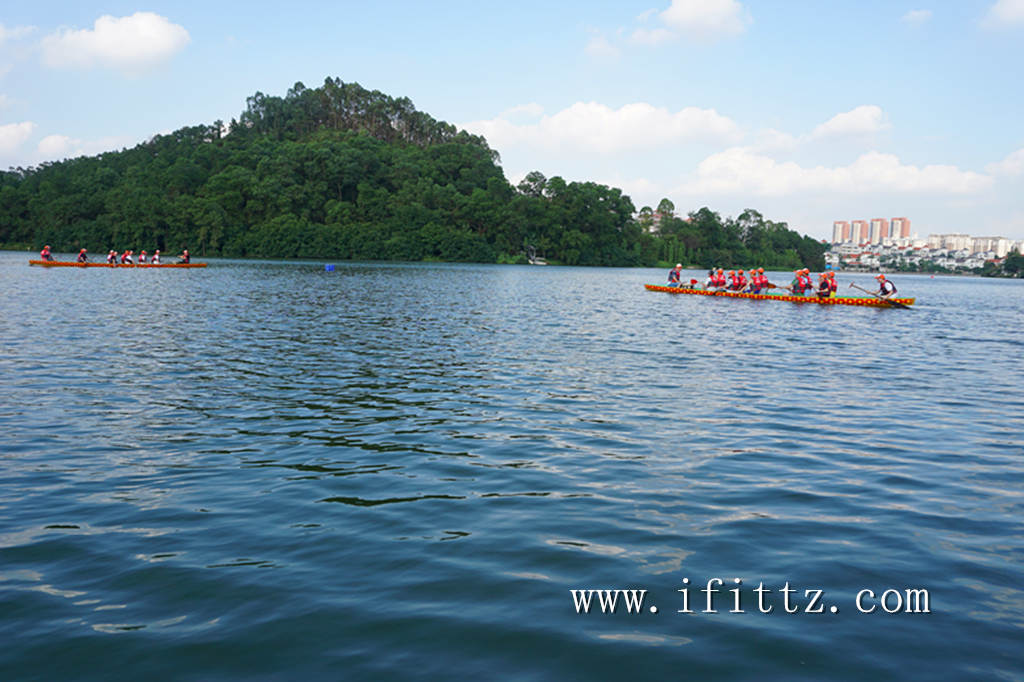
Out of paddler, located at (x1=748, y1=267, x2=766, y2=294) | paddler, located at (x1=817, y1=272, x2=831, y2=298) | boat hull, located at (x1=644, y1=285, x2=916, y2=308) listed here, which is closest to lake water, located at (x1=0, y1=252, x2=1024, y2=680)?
paddler, located at (x1=817, y1=272, x2=831, y2=298)

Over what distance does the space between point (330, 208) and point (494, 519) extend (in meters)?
144

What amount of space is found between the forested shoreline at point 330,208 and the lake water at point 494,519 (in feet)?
400

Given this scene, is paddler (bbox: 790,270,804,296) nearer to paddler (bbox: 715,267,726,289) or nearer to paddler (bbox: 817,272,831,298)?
paddler (bbox: 817,272,831,298)

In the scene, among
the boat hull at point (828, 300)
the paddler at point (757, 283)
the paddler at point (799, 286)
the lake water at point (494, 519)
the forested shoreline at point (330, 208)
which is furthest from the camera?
the forested shoreline at point (330, 208)

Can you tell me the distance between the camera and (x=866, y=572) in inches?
257

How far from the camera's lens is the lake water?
512cm

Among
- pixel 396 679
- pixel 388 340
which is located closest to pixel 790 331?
pixel 388 340

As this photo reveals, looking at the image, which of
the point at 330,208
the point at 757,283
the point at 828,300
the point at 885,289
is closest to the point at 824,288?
the point at 828,300

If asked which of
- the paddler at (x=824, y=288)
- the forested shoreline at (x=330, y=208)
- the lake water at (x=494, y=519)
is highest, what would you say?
the forested shoreline at (x=330, y=208)

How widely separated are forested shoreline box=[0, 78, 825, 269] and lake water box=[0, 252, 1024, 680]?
400ft

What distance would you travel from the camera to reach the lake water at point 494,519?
512 cm

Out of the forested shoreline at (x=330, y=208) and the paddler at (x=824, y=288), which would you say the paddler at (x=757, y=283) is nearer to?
the paddler at (x=824, y=288)

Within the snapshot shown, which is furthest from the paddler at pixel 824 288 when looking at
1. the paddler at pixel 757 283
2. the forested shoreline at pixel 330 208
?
the forested shoreline at pixel 330 208

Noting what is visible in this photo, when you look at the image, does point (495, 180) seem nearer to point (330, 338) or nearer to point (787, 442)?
point (330, 338)
